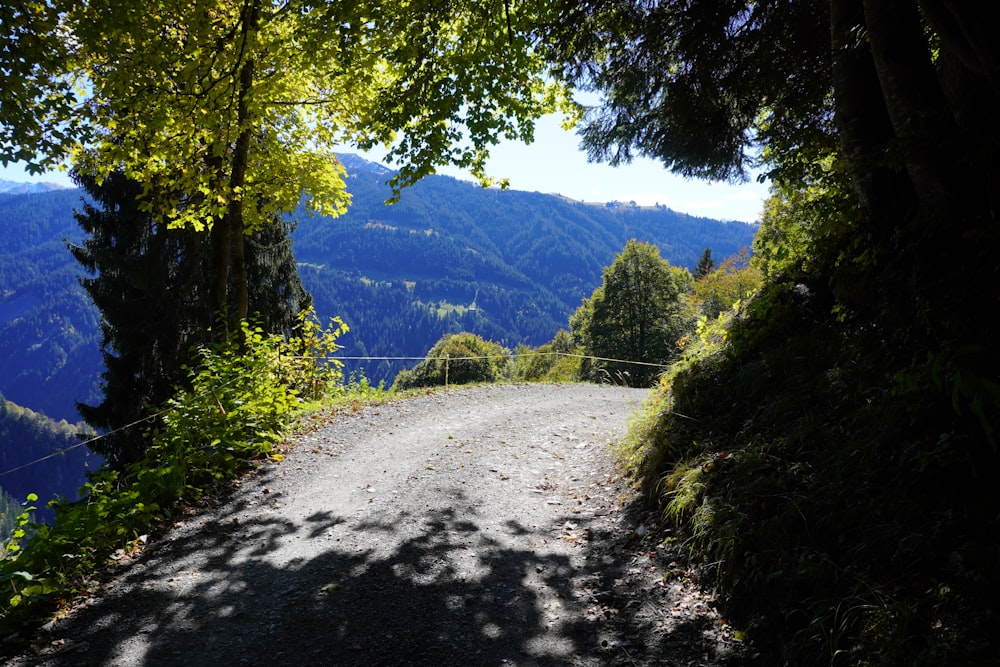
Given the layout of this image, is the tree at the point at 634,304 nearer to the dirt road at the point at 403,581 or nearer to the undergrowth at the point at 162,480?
the undergrowth at the point at 162,480

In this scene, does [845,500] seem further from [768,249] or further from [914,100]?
[768,249]

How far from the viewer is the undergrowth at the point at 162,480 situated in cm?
396

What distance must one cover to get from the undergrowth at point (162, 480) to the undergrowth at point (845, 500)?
4.69 meters

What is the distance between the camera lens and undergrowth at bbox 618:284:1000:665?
2.47m

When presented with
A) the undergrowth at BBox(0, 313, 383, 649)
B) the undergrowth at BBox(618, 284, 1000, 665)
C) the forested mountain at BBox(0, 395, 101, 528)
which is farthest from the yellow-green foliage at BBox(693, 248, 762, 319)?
the forested mountain at BBox(0, 395, 101, 528)

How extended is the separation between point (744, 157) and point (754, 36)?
5.25 feet

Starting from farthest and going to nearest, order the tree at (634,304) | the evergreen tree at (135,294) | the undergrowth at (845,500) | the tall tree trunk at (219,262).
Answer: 1. the tree at (634,304)
2. the evergreen tree at (135,294)
3. the tall tree trunk at (219,262)
4. the undergrowth at (845,500)

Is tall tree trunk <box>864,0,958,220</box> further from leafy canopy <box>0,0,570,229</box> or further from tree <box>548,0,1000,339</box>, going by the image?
leafy canopy <box>0,0,570,229</box>

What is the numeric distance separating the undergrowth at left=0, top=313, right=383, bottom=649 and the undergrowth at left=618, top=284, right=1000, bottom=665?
4693mm

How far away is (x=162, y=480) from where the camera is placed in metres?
5.68

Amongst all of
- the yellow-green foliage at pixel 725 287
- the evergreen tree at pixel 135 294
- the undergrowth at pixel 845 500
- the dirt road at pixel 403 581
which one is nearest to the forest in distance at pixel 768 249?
the undergrowth at pixel 845 500

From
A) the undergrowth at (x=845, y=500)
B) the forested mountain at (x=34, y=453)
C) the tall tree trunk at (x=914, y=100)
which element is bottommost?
the forested mountain at (x=34, y=453)

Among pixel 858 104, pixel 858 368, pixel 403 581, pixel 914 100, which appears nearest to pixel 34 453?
pixel 403 581

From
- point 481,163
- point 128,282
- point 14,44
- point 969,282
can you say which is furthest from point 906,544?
point 128,282
